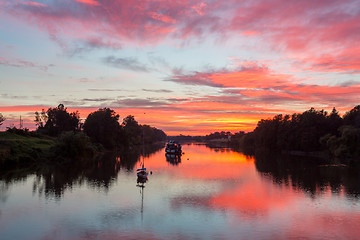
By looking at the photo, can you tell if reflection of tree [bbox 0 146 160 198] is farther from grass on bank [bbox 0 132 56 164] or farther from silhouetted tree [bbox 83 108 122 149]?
silhouetted tree [bbox 83 108 122 149]

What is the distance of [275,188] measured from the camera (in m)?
57.8

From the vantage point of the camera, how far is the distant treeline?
11506 cm

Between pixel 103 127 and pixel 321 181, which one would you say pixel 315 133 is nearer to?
pixel 321 181

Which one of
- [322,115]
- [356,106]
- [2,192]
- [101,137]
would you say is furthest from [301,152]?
[2,192]

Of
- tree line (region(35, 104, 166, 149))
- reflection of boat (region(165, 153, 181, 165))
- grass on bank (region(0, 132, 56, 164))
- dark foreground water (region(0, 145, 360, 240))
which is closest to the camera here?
dark foreground water (region(0, 145, 360, 240))

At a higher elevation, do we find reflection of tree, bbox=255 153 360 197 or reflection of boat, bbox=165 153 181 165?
reflection of tree, bbox=255 153 360 197

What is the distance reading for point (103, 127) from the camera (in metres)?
167

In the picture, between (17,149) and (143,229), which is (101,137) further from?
(143,229)

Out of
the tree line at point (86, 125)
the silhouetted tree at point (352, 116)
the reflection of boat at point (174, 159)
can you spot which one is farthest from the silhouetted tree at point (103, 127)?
the silhouetted tree at point (352, 116)

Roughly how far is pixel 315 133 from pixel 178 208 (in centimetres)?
11894

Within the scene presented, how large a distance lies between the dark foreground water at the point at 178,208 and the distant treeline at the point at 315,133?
178 ft

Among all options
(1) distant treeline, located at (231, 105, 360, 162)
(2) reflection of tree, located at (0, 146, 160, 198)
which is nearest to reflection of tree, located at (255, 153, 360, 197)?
(2) reflection of tree, located at (0, 146, 160, 198)

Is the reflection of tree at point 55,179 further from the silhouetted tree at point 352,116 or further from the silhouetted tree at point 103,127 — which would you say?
the silhouetted tree at point 352,116

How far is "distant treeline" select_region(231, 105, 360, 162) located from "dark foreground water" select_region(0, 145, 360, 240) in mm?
54189
